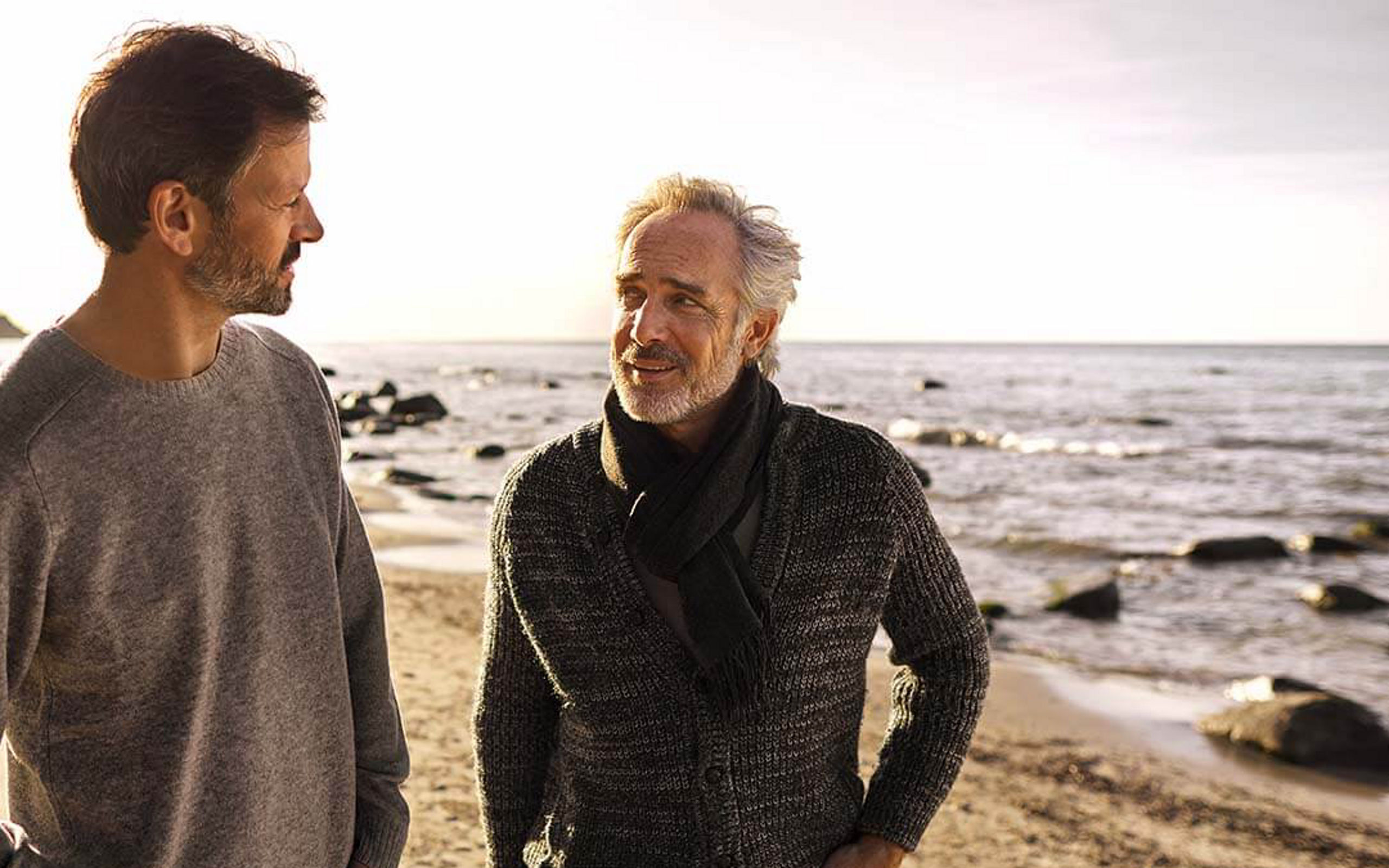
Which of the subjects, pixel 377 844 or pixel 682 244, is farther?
→ pixel 682 244

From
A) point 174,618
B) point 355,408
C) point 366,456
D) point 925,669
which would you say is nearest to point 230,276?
point 174,618

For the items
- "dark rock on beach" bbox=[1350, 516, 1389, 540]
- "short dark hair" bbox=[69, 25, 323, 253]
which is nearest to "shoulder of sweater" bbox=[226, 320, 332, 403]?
"short dark hair" bbox=[69, 25, 323, 253]

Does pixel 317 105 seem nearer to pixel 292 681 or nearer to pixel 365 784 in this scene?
pixel 292 681

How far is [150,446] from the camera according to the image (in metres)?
1.89

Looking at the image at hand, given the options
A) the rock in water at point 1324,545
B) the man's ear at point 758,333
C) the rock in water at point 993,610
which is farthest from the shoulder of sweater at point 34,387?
the rock in water at point 1324,545

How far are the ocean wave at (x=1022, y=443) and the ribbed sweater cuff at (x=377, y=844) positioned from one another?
26099 millimetres

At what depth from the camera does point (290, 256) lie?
6.61ft

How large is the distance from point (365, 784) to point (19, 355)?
100 cm

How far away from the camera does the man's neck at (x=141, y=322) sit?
6.15ft

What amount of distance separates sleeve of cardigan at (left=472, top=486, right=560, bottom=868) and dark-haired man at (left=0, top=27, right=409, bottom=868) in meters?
0.55

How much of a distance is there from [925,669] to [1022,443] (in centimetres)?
2784

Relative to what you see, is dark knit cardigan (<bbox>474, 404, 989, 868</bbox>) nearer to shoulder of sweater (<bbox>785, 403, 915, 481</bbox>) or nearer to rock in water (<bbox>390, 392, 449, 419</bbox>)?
shoulder of sweater (<bbox>785, 403, 915, 481</bbox>)

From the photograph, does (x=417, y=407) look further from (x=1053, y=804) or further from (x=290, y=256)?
(x=290, y=256)

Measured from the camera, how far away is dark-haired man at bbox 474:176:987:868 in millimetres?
→ 2373
